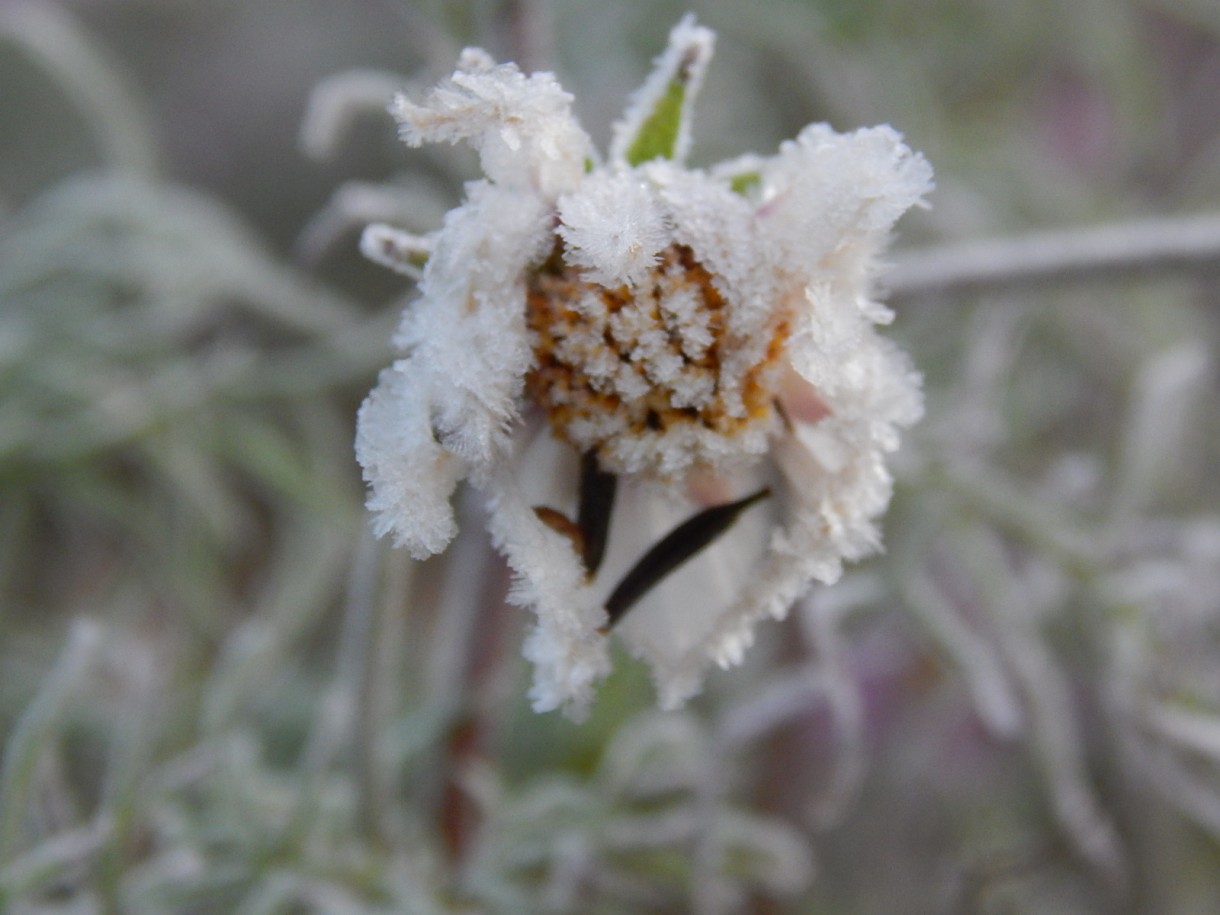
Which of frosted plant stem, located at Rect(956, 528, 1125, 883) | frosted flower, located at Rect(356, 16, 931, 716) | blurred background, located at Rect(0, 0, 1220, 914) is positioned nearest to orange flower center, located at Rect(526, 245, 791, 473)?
frosted flower, located at Rect(356, 16, 931, 716)

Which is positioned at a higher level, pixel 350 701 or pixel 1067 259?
pixel 1067 259

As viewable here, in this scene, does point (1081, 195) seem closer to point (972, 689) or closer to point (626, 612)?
point (972, 689)

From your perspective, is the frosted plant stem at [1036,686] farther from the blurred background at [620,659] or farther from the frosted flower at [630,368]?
the frosted flower at [630,368]

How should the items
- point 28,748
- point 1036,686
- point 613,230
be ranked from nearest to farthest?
point 613,230 < point 28,748 < point 1036,686

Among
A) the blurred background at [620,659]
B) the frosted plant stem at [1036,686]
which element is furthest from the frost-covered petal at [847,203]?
the frosted plant stem at [1036,686]

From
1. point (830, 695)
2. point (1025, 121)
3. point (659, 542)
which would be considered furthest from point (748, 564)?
point (1025, 121)

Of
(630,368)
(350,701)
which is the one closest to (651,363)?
(630,368)

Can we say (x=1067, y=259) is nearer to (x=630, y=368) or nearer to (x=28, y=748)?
(x=630, y=368)
